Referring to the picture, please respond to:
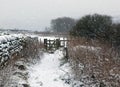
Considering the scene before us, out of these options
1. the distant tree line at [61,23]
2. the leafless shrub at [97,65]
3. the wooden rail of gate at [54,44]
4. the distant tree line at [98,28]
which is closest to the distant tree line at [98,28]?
the distant tree line at [98,28]

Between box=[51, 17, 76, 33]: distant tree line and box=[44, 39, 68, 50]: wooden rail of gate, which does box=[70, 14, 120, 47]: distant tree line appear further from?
box=[51, 17, 76, 33]: distant tree line

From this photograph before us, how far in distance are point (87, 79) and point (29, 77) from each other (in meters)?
2.52

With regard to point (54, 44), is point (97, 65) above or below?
above

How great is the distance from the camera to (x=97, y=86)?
31.7ft

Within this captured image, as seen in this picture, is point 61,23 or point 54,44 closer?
point 54,44

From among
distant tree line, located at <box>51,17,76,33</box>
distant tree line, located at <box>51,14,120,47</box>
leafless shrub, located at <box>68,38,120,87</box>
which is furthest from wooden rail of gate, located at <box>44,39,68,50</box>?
distant tree line, located at <box>51,17,76,33</box>

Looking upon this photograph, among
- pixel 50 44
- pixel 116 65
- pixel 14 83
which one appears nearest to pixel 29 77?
pixel 14 83

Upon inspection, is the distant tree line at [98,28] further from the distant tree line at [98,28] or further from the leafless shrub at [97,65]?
the leafless shrub at [97,65]

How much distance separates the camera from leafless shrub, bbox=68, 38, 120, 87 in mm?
8867

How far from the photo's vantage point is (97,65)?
10.3 meters

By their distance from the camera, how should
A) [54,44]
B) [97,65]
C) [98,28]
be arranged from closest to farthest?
[97,65], [98,28], [54,44]

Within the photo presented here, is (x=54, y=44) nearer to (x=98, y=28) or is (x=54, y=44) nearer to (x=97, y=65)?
(x=98, y=28)

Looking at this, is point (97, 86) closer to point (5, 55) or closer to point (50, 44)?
point (5, 55)

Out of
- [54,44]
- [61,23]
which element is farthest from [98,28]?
[61,23]
